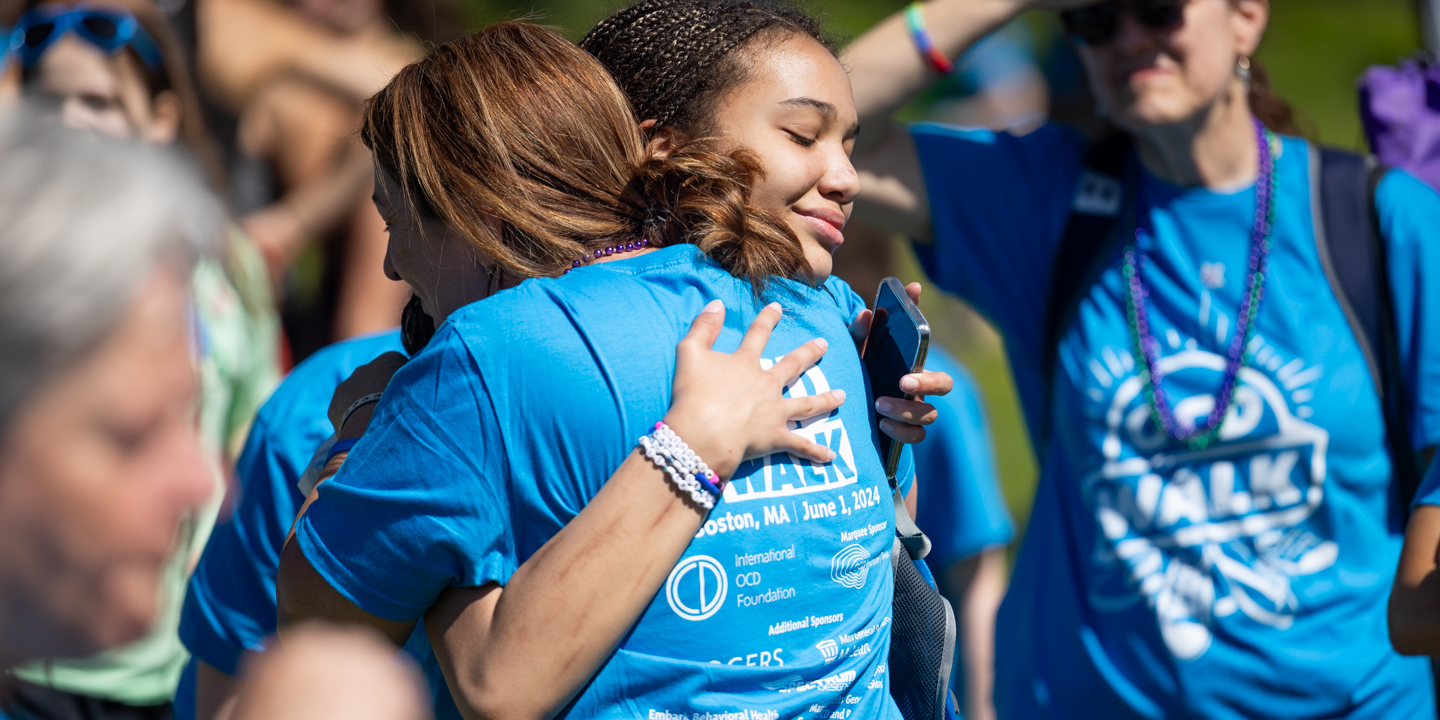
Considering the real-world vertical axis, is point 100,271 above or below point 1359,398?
above

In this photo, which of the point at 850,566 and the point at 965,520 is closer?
the point at 850,566

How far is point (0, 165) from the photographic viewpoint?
2.99ft

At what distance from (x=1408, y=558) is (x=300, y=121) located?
4879mm

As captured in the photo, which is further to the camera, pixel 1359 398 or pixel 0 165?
pixel 1359 398

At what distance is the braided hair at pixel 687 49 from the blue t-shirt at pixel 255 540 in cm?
73

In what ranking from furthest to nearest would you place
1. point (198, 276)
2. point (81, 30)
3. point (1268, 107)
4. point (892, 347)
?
point (81, 30) → point (1268, 107) → point (198, 276) → point (892, 347)

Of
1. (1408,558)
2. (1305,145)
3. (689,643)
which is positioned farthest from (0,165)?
(1305,145)

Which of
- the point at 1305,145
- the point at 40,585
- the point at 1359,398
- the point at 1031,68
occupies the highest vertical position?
the point at 40,585

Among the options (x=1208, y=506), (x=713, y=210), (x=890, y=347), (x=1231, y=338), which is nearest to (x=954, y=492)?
(x=1208, y=506)

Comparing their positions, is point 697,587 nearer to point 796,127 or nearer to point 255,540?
point 796,127

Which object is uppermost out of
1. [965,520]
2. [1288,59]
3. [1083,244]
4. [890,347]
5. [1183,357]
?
[890,347]

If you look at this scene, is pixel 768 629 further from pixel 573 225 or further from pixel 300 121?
pixel 300 121

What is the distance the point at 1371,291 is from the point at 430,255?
2.12 meters

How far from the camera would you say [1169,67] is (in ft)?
9.26
